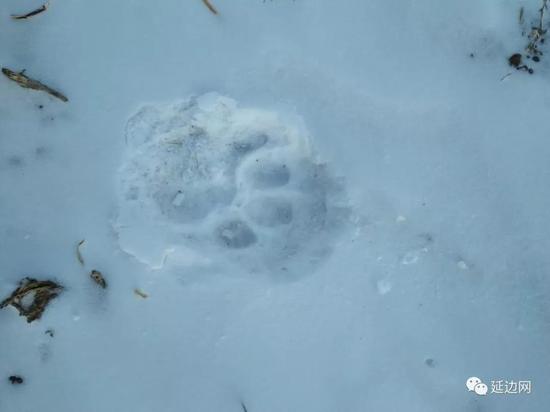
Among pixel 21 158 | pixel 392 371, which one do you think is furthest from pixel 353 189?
pixel 21 158

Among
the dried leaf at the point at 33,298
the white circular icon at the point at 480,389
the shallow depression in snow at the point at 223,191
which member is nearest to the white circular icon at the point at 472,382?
the white circular icon at the point at 480,389

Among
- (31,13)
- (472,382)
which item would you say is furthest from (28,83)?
(472,382)

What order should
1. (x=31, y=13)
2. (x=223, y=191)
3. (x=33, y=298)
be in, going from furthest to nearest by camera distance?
(x=223, y=191) → (x=31, y=13) → (x=33, y=298)

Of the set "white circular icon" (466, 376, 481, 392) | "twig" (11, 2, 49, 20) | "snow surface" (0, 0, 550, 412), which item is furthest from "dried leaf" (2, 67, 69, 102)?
"white circular icon" (466, 376, 481, 392)

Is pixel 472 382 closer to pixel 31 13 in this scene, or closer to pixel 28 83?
pixel 28 83

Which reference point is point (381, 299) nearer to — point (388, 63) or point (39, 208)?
point (388, 63)

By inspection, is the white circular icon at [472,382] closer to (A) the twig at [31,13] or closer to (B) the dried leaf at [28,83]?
(B) the dried leaf at [28,83]

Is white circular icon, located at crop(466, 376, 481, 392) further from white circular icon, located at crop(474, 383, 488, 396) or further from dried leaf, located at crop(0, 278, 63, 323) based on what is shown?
dried leaf, located at crop(0, 278, 63, 323)
